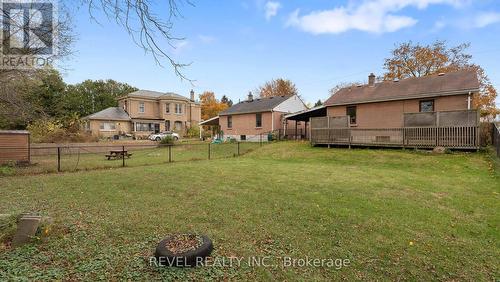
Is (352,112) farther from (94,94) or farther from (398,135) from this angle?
(94,94)

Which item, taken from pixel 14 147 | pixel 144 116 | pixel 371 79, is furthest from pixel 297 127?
pixel 144 116

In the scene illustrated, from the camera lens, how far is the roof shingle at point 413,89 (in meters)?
15.5

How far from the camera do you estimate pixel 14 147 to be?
12250 mm

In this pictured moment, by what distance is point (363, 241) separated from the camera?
3.93 metres

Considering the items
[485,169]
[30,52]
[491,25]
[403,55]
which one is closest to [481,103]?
[403,55]

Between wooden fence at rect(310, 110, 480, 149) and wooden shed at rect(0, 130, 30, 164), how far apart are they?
1601 cm

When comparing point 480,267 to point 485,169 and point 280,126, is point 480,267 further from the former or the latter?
point 280,126

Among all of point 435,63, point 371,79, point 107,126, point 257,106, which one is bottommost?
point 107,126

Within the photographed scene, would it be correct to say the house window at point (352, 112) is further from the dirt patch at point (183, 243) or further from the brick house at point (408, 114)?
the dirt patch at point (183, 243)

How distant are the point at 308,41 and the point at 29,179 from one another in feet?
57.3

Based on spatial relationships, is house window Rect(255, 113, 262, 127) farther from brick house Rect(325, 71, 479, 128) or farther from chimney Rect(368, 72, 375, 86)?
chimney Rect(368, 72, 375, 86)

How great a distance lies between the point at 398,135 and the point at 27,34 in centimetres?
1717

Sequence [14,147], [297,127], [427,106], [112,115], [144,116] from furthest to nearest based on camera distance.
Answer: [144,116]
[112,115]
[297,127]
[427,106]
[14,147]

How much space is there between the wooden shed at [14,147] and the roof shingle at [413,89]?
1903cm
